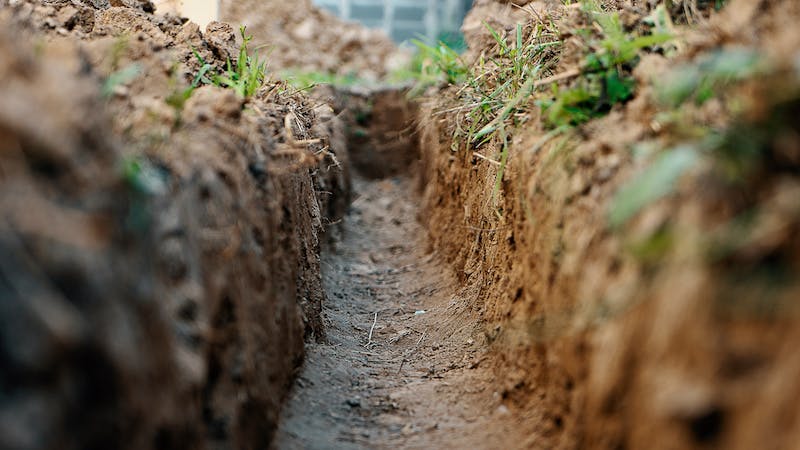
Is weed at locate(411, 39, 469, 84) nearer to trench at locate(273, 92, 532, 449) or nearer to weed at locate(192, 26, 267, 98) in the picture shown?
trench at locate(273, 92, 532, 449)

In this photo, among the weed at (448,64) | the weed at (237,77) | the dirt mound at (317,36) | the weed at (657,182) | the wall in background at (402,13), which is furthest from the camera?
Result: the wall in background at (402,13)

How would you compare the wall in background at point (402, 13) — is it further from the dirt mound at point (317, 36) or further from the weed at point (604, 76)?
the weed at point (604, 76)

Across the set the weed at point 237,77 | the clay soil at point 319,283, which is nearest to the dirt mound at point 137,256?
the clay soil at point 319,283

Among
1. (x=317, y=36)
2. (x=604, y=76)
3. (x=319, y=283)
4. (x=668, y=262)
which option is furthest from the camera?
(x=317, y=36)

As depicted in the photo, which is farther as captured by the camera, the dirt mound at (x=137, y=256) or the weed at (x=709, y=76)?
the weed at (x=709, y=76)

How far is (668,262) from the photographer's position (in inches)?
58.9

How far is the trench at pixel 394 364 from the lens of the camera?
2459mm

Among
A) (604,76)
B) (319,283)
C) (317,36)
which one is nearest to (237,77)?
(319,283)

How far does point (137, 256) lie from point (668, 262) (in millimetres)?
1165

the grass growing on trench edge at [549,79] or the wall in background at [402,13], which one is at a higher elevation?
the wall in background at [402,13]

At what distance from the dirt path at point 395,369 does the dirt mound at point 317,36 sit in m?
4.31

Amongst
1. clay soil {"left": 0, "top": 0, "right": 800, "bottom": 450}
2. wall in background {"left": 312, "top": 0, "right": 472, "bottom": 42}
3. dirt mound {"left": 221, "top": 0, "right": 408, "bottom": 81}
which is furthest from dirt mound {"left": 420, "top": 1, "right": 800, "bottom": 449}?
wall in background {"left": 312, "top": 0, "right": 472, "bottom": 42}

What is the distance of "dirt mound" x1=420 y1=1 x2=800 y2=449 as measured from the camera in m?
1.38

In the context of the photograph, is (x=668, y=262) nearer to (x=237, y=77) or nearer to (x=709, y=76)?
(x=709, y=76)
